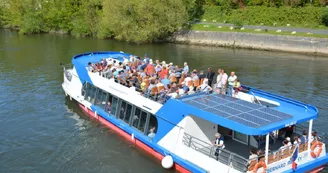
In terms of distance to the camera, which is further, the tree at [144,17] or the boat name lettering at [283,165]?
the tree at [144,17]

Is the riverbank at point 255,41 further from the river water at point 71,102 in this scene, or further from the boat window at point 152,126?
the boat window at point 152,126

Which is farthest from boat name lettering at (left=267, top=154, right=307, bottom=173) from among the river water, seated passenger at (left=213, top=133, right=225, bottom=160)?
the river water

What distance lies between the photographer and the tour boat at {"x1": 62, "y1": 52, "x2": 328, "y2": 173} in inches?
526

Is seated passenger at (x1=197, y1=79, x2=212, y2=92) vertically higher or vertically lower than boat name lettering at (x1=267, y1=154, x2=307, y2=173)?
higher

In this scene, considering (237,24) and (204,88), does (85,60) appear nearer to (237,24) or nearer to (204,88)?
(204,88)

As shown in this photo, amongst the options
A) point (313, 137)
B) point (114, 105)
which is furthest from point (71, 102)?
point (313, 137)

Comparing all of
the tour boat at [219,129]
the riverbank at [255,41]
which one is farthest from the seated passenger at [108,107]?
the riverbank at [255,41]

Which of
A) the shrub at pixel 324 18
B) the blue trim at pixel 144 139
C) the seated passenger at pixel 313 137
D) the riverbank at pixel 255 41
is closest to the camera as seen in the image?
the seated passenger at pixel 313 137

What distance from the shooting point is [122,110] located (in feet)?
64.2

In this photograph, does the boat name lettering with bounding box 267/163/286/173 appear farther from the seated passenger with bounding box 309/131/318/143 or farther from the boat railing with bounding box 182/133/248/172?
the seated passenger with bounding box 309/131/318/143

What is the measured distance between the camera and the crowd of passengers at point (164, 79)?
17.2 meters

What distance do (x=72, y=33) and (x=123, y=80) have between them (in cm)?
5235

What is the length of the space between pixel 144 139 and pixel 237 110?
17.0 ft

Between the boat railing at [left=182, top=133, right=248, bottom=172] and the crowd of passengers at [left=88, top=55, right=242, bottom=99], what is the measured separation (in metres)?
2.11
